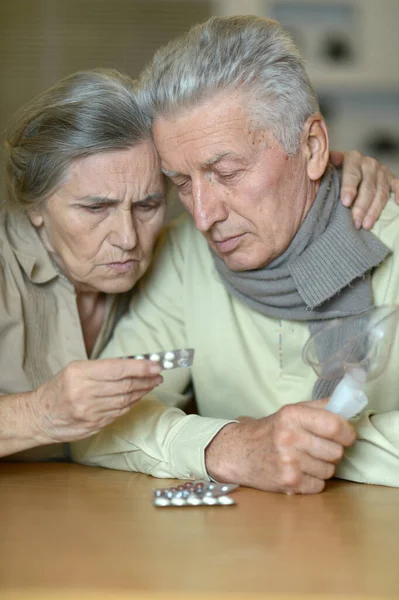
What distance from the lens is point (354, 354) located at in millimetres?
1574

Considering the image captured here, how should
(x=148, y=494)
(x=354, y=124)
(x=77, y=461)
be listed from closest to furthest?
1. (x=148, y=494)
2. (x=77, y=461)
3. (x=354, y=124)

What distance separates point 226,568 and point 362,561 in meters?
0.18

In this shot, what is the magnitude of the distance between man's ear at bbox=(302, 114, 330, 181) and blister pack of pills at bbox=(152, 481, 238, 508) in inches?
28.6

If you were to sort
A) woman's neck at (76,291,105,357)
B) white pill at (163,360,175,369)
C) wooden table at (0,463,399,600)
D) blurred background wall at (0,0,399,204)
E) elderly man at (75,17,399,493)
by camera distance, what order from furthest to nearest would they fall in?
1. blurred background wall at (0,0,399,204)
2. woman's neck at (76,291,105,357)
3. elderly man at (75,17,399,493)
4. white pill at (163,360,175,369)
5. wooden table at (0,463,399,600)

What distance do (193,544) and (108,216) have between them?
2.99ft

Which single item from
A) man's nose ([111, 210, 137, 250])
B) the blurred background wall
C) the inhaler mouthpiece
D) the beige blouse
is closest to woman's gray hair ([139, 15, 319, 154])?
man's nose ([111, 210, 137, 250])

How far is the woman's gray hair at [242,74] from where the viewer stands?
1778mm

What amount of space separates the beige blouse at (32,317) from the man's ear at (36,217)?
1.1 inches

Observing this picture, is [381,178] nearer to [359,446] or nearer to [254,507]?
[359,446]

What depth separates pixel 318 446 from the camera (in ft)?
5.02

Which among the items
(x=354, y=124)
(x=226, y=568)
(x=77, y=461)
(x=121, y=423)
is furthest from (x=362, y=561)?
→ (x=354, y=124)

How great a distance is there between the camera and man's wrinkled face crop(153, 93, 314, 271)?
1773 millimetres

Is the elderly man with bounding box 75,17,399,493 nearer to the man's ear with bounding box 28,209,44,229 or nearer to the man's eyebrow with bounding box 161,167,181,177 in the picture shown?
the man's eyebrow with bounding box 161,167,181,177

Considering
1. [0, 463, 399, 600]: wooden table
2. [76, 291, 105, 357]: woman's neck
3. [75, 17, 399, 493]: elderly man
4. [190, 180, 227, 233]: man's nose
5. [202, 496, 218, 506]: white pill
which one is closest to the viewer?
[0, 463, 399, 600]: wooden table
